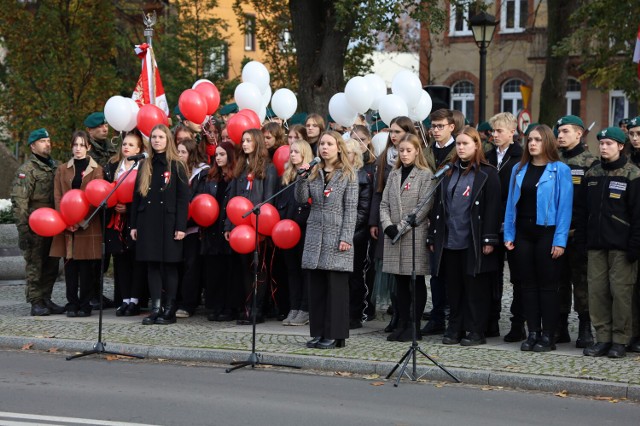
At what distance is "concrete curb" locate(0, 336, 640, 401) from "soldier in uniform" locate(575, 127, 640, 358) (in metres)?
1.28

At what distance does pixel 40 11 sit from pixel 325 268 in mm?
13977

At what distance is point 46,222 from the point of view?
12883 millimetres

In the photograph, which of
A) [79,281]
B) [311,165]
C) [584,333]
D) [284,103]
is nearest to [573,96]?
[284,103]

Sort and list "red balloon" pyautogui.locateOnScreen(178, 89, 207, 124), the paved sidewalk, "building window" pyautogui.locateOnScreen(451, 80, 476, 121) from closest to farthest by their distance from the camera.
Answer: the paved sidewalk
"red balloon" pyautogui.locateOnScreen(178, 89, 207, 124)
"building window" pyautogui.locateOnScreen(451, 80, 476, 121)

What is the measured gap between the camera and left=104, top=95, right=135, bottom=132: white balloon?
13391mm

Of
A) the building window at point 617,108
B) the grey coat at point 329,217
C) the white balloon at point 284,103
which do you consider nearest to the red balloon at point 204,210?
the grey coat at point 329,217

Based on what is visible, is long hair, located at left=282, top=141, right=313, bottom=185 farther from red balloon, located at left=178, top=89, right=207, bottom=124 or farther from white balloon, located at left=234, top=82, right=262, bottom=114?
white balloon, located at left=234, top=82, right=262, bottom=114

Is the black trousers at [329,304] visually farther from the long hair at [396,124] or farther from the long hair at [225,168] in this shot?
the long hair at [225,168]

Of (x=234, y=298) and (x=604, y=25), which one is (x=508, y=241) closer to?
(x=234, y=298)

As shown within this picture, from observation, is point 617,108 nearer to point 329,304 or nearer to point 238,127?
point 238,127

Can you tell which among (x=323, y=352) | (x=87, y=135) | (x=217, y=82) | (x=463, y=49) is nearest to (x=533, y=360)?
(x=323, y=352)

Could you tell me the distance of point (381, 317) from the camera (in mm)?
13531

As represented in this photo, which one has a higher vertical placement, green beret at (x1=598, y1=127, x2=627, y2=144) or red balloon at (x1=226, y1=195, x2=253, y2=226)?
green beret at (x1=598, y1=127, x2=627, y2=144)

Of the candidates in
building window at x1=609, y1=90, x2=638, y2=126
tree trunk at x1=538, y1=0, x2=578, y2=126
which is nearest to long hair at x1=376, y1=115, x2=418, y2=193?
tree trunk at x1=538, y1=0, x2=578, y2=126
